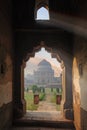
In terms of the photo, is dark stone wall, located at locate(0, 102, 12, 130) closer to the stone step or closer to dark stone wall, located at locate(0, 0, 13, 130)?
dark stone wall, located at locate(0, 0, 13, 130)

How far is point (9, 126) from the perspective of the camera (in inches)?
278

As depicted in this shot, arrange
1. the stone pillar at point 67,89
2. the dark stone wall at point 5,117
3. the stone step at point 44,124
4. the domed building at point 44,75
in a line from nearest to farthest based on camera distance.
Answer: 1. the dark stone wall at point 5,117
2. the stone step at point 44,124
3. the stone pillar at point 67,89
4. the domed building at point 44,75

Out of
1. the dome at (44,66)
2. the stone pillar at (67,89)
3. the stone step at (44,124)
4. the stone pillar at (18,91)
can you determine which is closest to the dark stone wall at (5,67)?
the stone step at (44,124)

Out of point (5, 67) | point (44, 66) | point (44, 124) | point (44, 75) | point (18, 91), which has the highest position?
point (44, 66)

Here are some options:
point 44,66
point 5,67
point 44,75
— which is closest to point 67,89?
point 5,67

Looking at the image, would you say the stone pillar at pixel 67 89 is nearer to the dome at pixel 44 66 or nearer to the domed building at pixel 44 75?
the domed building at pixel 44 75

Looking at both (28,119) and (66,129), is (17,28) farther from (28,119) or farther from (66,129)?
(66,129)

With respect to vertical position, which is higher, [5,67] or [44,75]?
[44,75]

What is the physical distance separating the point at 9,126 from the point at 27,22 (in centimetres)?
333

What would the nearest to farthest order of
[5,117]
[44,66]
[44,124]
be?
1. [5,117]
2. [44,124]
3. [44,66]

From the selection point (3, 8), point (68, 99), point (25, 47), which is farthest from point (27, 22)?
point (68, 99)

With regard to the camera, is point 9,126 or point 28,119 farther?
point 28,119

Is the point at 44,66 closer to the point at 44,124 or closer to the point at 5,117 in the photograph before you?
the point at 44,124

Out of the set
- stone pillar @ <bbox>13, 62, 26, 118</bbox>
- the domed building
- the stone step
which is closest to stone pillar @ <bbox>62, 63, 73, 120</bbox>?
the stone step
